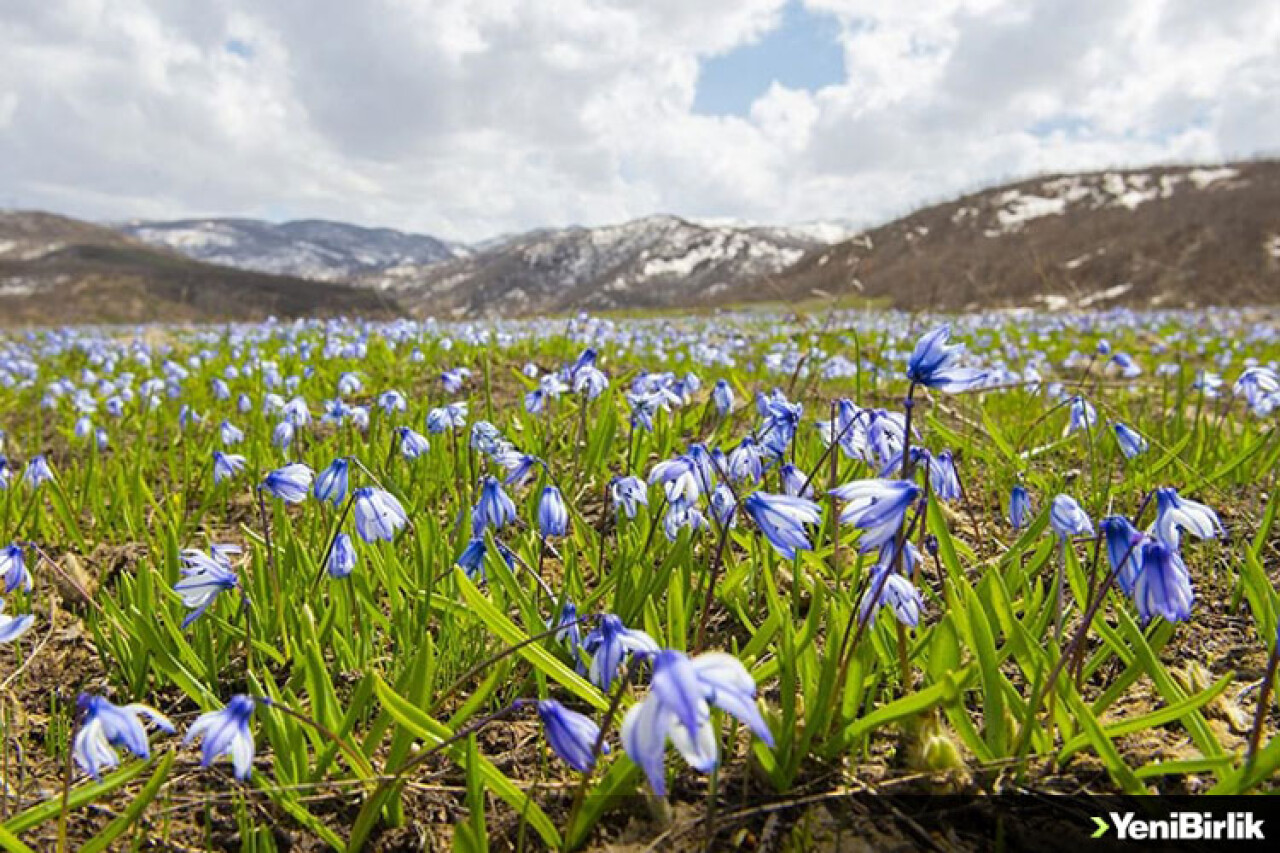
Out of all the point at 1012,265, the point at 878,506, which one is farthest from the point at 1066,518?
the point at 1012,265

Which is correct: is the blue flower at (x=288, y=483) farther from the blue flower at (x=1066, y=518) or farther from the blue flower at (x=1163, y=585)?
the blue flower at (x=1163, y=585)

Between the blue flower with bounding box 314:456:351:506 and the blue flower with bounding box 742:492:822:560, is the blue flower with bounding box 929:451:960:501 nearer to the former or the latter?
the blue flower with bounding box 742:492:822:560

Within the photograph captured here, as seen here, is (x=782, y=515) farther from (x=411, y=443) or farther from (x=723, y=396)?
(x=723, y=396)

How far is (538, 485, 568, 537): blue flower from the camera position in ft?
7.75

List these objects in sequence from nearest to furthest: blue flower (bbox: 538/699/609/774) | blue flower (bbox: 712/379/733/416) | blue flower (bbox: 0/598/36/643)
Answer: blue flower (bbox: 538/699/609/774) → blue flower (bbox: 0/598/36/643) → blue flower (bbox: 712/379/733/416)

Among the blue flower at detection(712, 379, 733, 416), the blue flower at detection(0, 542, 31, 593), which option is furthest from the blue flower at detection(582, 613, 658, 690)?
the blue flower at detection(712, 379, 733, 416)

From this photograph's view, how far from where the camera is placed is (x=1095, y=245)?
47094mm

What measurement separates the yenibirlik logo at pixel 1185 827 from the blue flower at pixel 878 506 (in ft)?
2.37

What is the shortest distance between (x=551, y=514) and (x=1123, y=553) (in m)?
1.52

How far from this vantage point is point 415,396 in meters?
7.30

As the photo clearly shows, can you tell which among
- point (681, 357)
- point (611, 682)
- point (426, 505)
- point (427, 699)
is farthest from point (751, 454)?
point (681, 357)

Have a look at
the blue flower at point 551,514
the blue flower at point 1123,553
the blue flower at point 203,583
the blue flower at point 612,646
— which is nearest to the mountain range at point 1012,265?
the blue flower at point 551,514

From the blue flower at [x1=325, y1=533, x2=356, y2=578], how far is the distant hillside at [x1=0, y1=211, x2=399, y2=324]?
65.7 feet

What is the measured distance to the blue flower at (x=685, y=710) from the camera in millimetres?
1101
